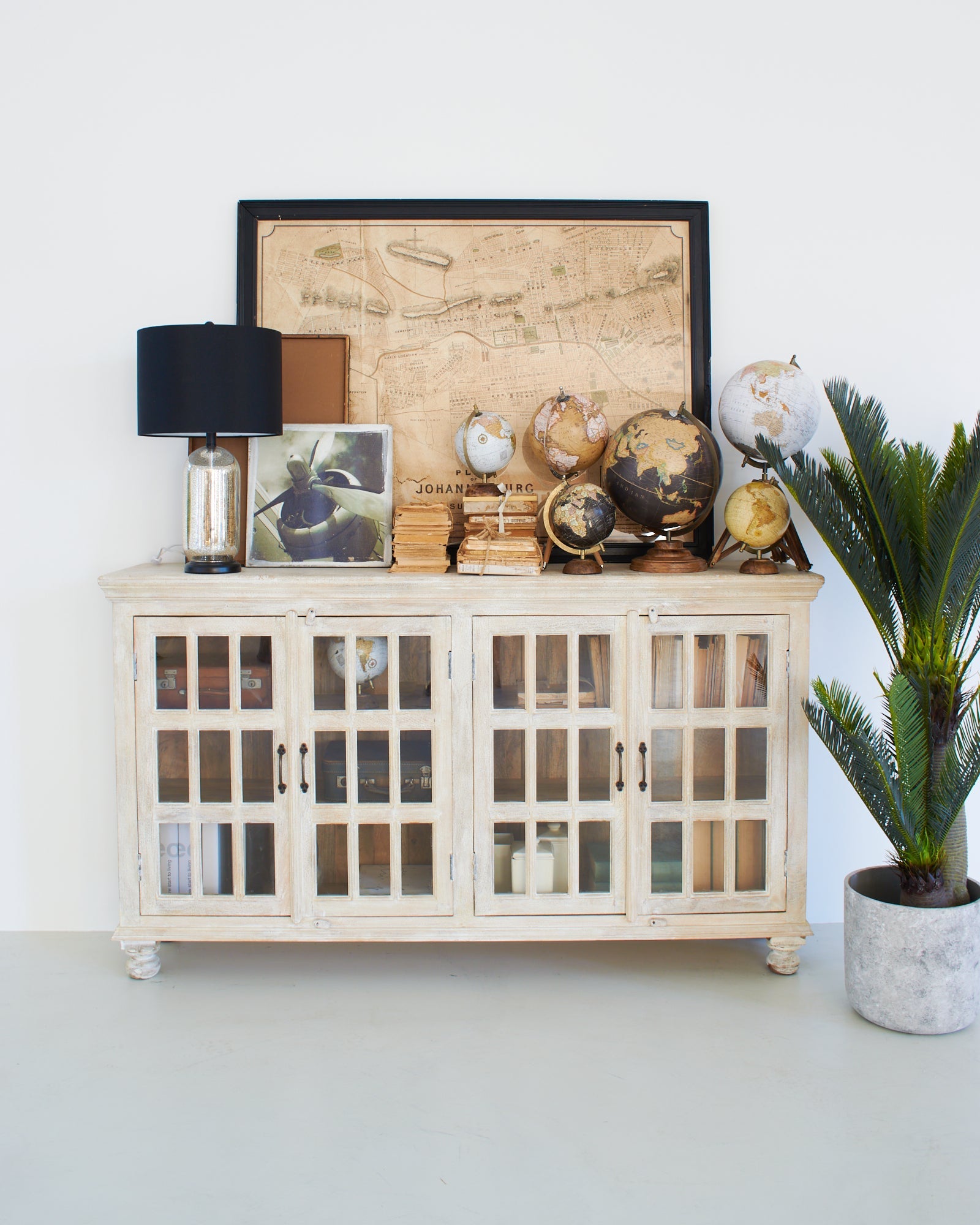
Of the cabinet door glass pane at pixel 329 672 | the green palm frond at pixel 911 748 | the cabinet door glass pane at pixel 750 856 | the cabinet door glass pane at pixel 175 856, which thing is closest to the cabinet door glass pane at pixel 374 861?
the cabinet door glass pane at pixel 329 672

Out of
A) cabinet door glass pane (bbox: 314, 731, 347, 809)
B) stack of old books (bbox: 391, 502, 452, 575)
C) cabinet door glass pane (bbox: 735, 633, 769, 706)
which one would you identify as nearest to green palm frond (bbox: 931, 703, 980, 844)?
cabinet door glass pane (bbox: 735, 633, 769, 706)

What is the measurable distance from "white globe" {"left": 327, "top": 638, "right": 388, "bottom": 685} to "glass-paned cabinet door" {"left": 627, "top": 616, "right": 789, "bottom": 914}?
653mm

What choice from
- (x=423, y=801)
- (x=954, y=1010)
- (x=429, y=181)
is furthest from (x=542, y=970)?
(x=429, y=181)

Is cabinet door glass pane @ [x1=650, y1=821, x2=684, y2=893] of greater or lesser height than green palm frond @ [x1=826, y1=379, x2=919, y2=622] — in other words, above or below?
below

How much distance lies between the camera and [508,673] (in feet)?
8.51

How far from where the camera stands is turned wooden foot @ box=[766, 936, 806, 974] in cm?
266

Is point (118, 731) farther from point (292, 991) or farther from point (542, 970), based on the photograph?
point (542, 970)

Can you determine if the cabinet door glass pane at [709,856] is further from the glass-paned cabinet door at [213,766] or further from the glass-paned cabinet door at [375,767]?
the glass-paned cabinet door at [213,766]

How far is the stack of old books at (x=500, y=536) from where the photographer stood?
102 inches

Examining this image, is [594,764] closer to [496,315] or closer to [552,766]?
[552,766]

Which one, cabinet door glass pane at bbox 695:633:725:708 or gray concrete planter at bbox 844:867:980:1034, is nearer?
gray concrete planter at bbox 844:867:980:1034

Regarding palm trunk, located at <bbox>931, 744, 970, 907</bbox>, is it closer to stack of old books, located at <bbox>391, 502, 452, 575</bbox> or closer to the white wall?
the white wall

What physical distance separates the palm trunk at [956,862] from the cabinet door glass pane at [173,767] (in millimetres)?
1929

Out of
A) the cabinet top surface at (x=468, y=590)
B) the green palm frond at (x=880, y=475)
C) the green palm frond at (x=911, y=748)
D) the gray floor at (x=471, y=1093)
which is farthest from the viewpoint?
the cabinet top surface at (x=468, y=590)
